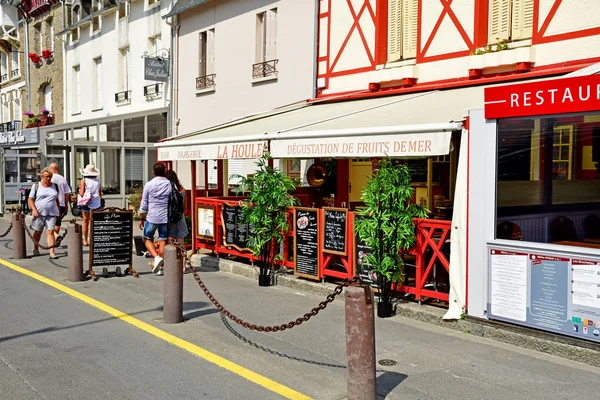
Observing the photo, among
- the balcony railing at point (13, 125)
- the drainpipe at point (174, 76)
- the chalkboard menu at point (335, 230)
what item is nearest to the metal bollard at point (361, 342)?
the chalkboard menu at point (335, 230)

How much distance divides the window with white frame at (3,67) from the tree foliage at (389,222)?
29.4 metres

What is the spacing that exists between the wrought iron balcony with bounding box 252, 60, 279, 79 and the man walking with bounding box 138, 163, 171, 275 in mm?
5398

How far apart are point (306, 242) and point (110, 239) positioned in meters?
3.11

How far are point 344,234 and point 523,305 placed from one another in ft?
9.00

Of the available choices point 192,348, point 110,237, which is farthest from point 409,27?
point 192,348

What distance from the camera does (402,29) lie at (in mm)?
10922

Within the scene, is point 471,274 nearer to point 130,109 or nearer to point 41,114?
point 130,109

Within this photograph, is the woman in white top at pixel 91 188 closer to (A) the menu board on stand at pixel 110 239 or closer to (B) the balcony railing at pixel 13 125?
(A) the menu board on stand at pixel 110 239

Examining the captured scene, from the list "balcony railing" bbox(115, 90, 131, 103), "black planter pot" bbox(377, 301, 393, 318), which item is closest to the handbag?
"black planter pot" bbox(377, 301, 393, 318)

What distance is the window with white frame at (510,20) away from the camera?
358 inches

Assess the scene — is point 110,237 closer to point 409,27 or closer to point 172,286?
point 172,286

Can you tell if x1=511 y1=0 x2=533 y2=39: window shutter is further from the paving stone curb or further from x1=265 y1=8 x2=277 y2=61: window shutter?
x1=265 y1=8 x2=277 y2=61: window shutter

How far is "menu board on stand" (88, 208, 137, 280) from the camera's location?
31.4ft

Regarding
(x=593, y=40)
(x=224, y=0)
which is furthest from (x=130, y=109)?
(x=593, y=40)
